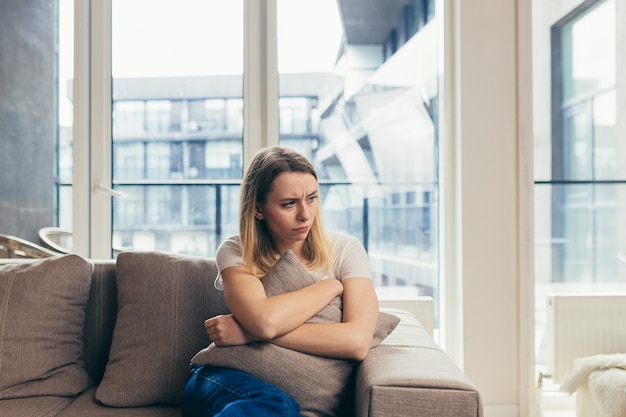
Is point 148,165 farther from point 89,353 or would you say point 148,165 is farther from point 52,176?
point 89,353

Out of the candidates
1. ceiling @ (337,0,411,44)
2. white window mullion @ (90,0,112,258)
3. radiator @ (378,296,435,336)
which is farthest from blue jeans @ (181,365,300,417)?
ceiling @ (337,0,411,44)

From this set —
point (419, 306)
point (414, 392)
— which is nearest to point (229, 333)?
point (414, 392)

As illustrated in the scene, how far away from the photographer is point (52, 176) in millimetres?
3000

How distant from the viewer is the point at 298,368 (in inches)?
62.4

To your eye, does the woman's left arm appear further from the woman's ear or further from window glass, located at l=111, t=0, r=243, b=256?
window glass, located at l=111, t=0, r=243, b=256

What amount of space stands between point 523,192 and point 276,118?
114cm

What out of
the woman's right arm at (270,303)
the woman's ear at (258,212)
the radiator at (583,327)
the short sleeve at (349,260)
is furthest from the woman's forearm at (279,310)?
the radiator at (583,327)

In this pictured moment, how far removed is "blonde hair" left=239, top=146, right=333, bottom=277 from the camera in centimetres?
179

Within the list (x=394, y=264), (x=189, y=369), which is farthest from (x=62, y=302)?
(x=394, y=264)

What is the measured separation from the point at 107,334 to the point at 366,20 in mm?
1814

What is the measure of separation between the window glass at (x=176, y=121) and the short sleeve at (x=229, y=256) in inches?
43.9

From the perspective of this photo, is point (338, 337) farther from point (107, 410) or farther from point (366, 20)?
point (366, 20)

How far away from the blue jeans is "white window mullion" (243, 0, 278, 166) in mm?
1423

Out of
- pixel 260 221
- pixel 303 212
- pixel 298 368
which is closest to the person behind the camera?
pixel 298 368
